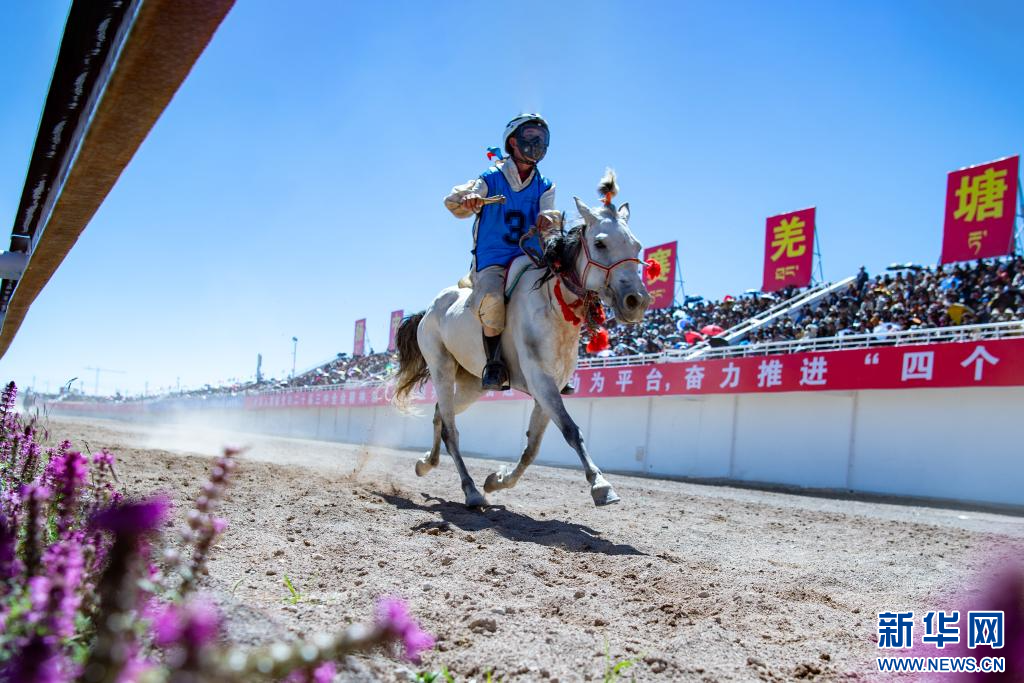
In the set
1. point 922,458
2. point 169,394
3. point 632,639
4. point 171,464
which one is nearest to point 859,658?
point 632,639

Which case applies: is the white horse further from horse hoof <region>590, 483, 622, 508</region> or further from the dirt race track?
the dirt race track

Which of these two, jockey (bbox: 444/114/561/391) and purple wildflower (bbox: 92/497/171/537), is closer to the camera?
purple wildflower (bbox: 92/497/171/537)

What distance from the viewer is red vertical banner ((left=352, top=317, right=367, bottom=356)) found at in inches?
2170

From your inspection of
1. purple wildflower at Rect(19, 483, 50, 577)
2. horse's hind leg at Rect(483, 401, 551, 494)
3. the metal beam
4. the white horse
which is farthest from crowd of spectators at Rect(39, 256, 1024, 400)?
purple wildflower at Rect(19, 483, 50, 577)

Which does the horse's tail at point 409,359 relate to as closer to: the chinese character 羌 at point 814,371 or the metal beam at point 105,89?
the metal beam at point 105,89

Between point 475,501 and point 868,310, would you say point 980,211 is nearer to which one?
point 868,310

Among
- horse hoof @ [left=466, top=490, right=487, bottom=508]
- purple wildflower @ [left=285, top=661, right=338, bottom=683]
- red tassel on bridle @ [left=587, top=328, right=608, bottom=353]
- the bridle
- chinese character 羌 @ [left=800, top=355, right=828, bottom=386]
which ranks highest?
the bridle

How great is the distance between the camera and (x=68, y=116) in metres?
2.86

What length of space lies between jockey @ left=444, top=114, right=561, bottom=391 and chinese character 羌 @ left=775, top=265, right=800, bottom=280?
21053 millimetres

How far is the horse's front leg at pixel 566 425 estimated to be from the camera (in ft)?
16.4

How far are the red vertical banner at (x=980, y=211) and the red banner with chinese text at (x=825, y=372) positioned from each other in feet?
21.8

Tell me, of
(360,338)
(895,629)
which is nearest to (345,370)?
(360,338)

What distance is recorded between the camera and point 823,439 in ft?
55.5

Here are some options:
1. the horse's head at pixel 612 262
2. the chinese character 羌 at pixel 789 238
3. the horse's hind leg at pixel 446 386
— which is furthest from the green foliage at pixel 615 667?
the chinese character 羌 at pixel 789 238
